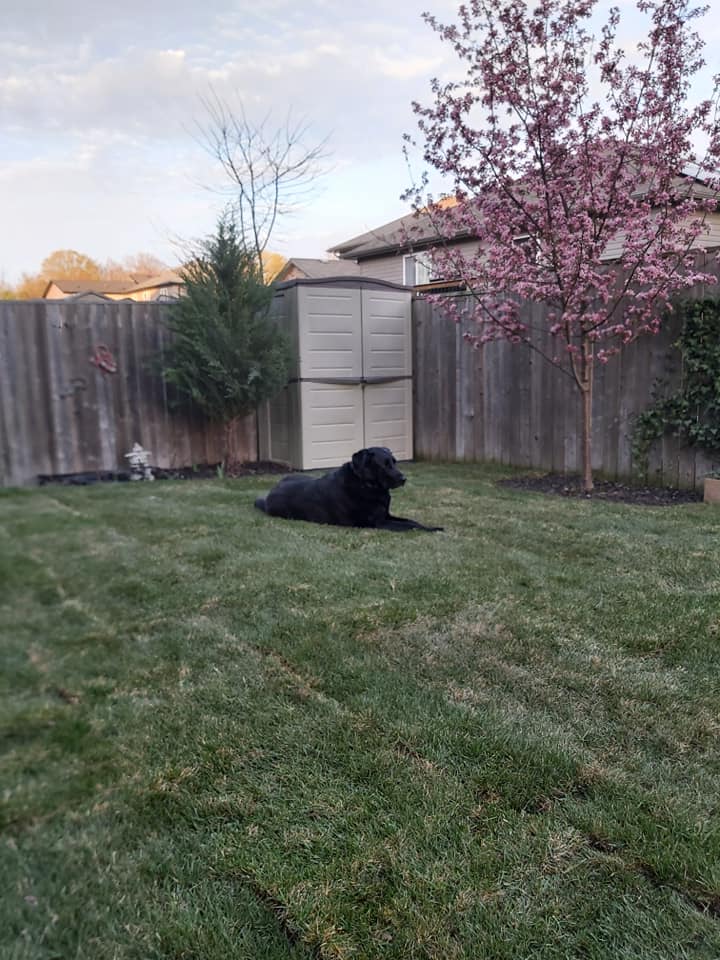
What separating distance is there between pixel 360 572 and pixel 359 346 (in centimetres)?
540

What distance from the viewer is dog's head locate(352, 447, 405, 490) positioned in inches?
190

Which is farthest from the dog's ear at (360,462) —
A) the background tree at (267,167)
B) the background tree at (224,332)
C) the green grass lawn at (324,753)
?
the background tree at (267,167)

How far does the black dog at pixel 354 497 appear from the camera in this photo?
4.85 m

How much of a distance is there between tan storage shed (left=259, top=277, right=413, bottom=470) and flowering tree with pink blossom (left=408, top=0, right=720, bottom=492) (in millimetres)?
2194

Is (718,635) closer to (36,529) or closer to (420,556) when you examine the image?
(420,556)

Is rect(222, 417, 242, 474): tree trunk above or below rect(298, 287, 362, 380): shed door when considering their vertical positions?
below

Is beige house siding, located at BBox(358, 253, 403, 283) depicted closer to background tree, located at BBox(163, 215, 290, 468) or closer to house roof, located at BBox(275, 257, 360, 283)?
house roof, located at BBox(275, 257, 360, 283)

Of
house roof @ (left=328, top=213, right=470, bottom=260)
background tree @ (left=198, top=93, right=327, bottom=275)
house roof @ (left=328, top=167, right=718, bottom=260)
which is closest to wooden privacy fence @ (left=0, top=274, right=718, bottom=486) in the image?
house roof @ (left=328, top=167, right=718, bottom=260)

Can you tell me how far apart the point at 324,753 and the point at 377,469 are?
9.74ft

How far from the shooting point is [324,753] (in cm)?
201

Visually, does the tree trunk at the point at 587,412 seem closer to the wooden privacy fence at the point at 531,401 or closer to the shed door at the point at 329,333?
the wooden privacy fence at the point at 531,401

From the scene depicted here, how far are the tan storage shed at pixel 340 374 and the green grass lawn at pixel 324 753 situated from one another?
5.02 metres

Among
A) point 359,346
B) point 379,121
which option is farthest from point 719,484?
point 379,121

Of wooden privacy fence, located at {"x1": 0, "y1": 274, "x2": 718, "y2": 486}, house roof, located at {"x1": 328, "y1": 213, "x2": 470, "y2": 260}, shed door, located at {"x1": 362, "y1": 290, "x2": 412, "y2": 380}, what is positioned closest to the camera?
wooden privacy fence, located at {"x1": 0, "y1": 274, "x2": 718, "y2": 486}
